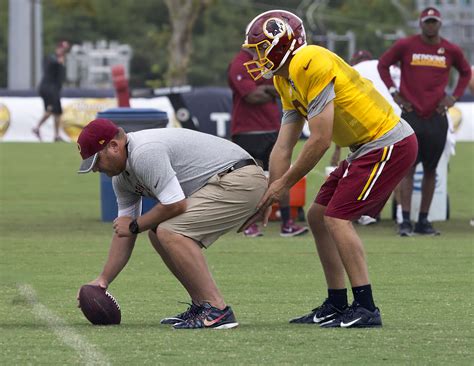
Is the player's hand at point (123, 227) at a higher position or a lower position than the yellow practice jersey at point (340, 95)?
lower

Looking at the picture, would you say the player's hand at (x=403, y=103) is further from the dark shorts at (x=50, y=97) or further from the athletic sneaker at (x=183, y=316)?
the dark shorts at (x=50, y=97)

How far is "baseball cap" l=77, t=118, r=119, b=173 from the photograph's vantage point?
7926mm

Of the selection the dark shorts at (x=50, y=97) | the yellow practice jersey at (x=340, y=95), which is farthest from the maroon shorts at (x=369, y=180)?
the dark shorts at (x=50, y=97)

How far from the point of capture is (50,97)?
99.2ft

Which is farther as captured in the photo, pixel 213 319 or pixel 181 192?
pixel 213 319

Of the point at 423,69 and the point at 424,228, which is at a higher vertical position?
the point at 423,69

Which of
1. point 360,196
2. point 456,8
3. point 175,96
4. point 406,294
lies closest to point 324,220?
point 360,196

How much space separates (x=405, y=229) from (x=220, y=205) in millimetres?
6240

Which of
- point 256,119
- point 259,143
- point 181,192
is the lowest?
point 259,143

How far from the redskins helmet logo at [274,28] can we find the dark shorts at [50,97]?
22.2 meters

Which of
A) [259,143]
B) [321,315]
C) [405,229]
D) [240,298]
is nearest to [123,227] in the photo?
[321,315]

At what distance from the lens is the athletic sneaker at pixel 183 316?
8398mm

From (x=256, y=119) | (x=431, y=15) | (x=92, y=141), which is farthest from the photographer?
(x=256, y=119)

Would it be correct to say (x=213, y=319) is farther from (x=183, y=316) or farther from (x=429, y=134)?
(x=429, y=134)
